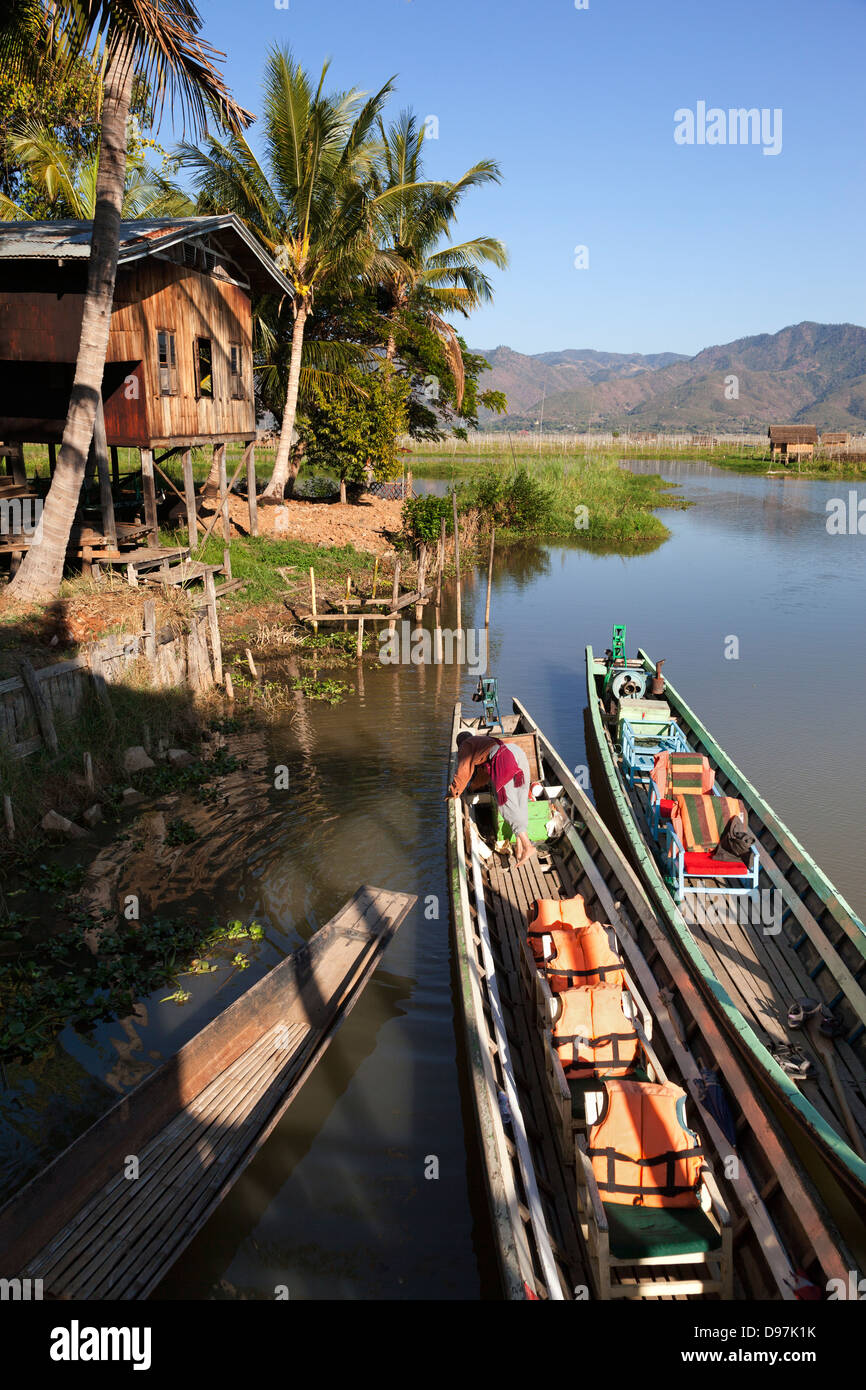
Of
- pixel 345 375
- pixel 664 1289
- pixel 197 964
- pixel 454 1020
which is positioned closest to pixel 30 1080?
pixel 197 964

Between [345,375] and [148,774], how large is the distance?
21.3m

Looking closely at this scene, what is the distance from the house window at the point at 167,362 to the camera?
18.4m

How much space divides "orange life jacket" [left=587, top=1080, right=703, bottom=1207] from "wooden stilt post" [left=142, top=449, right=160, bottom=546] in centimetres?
1683

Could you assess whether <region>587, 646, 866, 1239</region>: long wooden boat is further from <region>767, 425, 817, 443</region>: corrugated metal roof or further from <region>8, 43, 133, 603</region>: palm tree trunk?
<region>767, 425, 817, 443</region>: corrugated metal roof

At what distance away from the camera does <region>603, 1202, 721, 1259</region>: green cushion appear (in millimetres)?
4844

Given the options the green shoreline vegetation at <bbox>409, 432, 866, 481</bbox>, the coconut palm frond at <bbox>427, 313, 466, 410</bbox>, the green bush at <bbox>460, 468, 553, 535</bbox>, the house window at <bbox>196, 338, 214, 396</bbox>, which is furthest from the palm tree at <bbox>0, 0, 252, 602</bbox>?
the green shoreline vegetation at <bbox>409, 432, 866, 481</bbox>

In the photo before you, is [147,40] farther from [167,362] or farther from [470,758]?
[470,758]

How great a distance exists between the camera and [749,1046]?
6.50 metres

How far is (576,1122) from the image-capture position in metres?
5.88

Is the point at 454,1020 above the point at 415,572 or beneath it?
beneath
